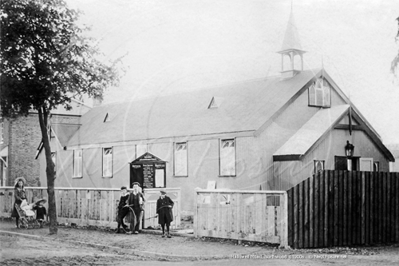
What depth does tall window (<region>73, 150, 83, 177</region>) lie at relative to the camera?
120 feet

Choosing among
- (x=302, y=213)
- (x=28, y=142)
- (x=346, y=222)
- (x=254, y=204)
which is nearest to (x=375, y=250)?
(x=346, y=222)

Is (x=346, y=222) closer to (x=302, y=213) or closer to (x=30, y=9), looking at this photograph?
(x=302, y=213)

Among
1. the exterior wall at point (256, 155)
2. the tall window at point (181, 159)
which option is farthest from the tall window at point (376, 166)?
the tall window at point (181, 159)

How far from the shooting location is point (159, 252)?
15766mm

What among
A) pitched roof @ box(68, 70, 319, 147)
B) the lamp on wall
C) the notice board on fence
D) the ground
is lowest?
the ground

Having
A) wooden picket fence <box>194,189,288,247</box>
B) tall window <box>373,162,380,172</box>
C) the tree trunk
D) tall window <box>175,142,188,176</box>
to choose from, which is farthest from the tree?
tall window <box>373,162,380,172</box>

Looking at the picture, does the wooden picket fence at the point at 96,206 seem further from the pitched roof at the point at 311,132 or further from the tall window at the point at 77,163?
the tall window at the point at 77,163

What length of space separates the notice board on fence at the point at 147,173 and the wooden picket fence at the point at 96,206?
789mm

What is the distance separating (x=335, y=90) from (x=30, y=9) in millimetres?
17667

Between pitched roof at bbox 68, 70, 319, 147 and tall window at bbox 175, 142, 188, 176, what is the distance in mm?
620

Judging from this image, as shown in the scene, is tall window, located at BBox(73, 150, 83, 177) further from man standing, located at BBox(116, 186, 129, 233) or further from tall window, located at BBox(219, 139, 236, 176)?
man standing, located at BBox(116, 186, 129, 233)

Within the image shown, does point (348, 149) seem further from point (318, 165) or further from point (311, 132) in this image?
point (311, 132)

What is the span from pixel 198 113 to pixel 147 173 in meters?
8.38

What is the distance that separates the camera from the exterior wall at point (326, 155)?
27172 millimetres
